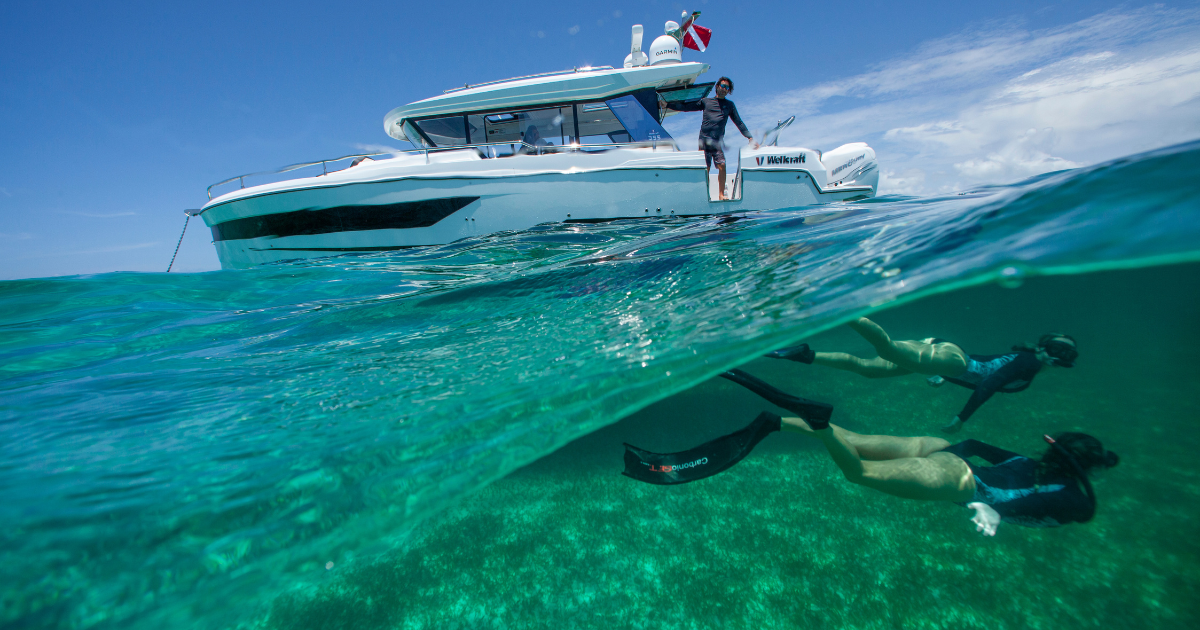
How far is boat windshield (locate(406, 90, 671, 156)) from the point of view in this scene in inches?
269

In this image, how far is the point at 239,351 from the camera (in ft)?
8.45

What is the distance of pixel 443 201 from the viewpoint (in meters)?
5.68

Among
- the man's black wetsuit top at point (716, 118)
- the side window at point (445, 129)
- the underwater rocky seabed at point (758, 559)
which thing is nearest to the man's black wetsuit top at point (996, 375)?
the underwater rocky seabed at point (758, 559)

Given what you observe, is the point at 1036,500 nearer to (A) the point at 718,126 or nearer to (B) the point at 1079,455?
(B) the point at 1079,455

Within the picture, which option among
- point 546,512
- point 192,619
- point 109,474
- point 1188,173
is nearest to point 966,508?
point 1188,173

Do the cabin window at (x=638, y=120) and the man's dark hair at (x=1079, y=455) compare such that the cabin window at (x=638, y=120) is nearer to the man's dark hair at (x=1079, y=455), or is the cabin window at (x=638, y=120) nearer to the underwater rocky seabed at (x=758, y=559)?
the underwater rocky seabed at (x=758, y=559)

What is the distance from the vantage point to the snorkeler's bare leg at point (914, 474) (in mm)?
2713

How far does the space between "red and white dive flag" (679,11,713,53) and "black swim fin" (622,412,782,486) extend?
23.9 feet

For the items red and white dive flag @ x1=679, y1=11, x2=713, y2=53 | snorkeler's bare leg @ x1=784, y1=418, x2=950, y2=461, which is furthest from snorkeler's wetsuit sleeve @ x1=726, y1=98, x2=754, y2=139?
snorkeler's bare leg @ x1=784, y1=418, x2=950, y2=461

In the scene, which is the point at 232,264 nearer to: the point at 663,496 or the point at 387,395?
the point at 387,395

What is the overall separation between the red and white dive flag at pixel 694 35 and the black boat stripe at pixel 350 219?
513 centimetres

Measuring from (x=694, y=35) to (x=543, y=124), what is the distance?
127 inches

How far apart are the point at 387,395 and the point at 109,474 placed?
0.82m

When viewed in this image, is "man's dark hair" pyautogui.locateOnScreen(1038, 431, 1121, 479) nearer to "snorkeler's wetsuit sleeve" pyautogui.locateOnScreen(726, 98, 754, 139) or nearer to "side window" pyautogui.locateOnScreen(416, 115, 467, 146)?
"snorkeler's wetsuit sleeve" pyautogui.locateOnScreen(726, 98, 754, 139)
